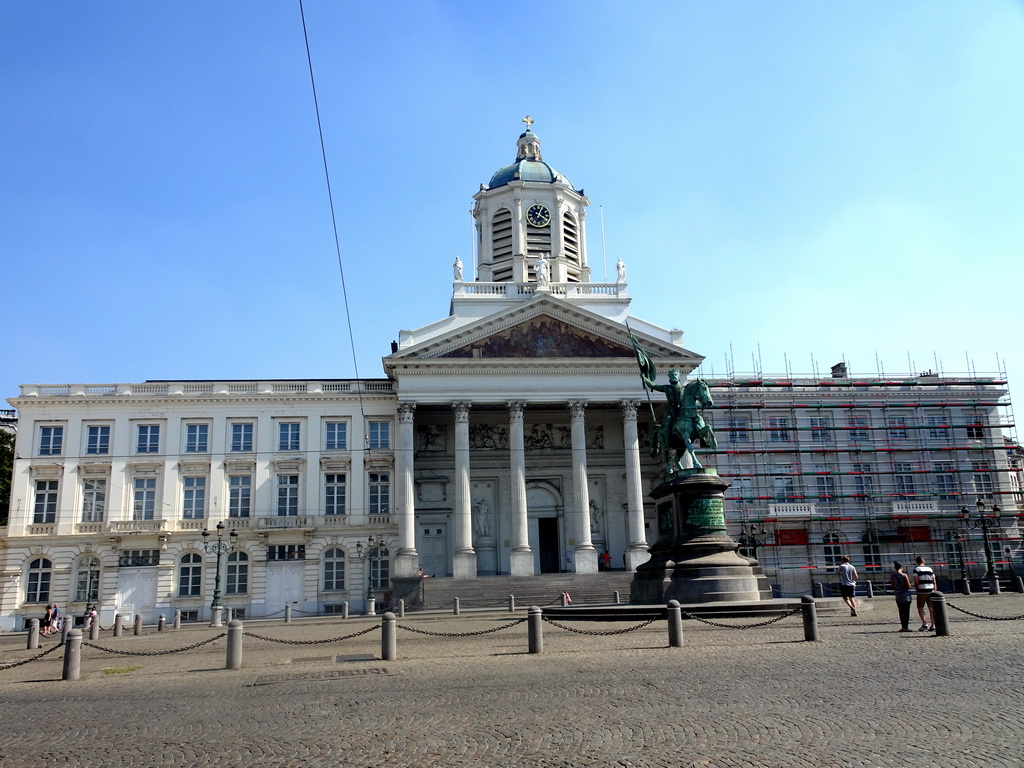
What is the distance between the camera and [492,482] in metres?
53.3

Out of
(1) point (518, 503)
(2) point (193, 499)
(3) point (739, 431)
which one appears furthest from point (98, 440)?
(3) point (739, 431)

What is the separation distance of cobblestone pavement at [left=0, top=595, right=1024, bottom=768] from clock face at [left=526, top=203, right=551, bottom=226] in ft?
149

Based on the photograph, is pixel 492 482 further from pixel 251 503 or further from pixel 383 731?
pixel 383 731

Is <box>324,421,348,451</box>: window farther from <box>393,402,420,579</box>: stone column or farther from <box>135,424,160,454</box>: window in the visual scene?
<box>135,424,160,454</box>: window

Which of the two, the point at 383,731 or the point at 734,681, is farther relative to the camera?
the point at 734,681

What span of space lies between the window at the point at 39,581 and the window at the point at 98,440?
637 centimetres

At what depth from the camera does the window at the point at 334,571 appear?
48969mm

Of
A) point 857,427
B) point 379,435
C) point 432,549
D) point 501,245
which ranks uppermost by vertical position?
point 501,245

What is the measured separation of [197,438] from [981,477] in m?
47.9

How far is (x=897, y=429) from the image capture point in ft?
177

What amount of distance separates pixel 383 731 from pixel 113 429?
45.2 m

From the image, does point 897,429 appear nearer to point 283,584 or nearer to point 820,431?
point 820,431

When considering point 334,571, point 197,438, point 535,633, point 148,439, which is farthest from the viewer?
point 197,438

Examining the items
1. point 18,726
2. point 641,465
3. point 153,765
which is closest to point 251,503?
point 641,465
